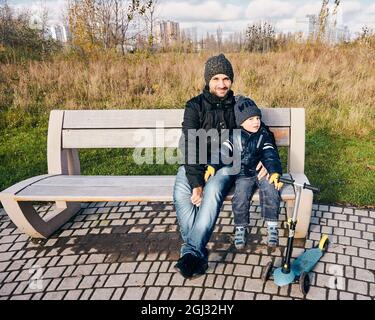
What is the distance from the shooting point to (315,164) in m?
5.14

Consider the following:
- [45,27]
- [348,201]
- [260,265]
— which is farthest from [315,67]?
[45,27]

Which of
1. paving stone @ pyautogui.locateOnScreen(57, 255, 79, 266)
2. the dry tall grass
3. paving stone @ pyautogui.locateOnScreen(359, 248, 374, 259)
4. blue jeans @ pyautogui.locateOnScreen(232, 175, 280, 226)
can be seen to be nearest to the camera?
blue jeans @ pyautogui.locateOnScreen(232, 175, 280, 226)

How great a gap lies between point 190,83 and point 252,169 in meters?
6.02

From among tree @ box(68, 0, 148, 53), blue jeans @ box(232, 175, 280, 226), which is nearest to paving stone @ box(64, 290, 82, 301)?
blue jeans @ box(232, 175, 280, 226)

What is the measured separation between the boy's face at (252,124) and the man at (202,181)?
18 centimetres

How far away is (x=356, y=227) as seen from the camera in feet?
11.9

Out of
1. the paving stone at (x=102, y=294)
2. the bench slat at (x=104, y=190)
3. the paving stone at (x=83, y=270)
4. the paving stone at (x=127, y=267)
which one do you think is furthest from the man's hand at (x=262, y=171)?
the paving stone at (x=83, y=270)

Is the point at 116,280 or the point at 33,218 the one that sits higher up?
the point at 33,218

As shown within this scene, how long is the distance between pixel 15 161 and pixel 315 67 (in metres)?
7.47

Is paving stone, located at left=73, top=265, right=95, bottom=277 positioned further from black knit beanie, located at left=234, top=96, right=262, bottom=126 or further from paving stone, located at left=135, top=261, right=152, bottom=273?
black knit beanie, located at left=234, top=96, right=262, bottom=126

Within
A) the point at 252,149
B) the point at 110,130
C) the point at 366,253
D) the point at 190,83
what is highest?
the point at 190,83

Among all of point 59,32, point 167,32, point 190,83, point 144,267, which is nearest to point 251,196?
point 144,267

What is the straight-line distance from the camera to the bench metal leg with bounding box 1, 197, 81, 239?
11.1 ft

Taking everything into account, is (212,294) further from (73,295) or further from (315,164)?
(315,164)
